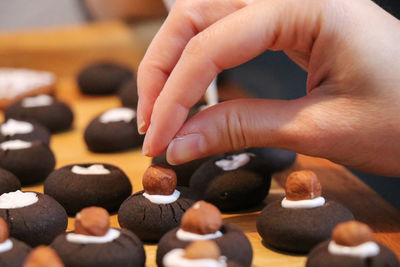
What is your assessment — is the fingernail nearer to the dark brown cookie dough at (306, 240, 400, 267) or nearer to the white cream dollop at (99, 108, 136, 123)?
the dark brown cookie dough at (306, 240, 400, 267)

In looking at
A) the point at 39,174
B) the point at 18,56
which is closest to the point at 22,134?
the point at 39,174

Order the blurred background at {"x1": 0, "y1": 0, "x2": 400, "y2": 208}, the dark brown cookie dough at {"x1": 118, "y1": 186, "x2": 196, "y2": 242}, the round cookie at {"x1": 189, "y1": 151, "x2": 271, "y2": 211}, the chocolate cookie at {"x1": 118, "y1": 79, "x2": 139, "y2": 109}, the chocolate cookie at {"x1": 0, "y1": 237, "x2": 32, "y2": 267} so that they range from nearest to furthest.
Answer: the chocolate cookie at {"x1": 0, "y1": 237, "x2": 32, "y2": 267} < the dark brown cookie dough at {"x1": 118, "y1": 186, "x2": 196, "y2": 242} < the round cookie at {"x1": 189, "y1": 151, "x2": 271, "y2": 211} < the chocolate cookie at {"x1": 118, "y1": 79, "x2": 139, "y2": 109} < the blurred background at {"x1": 0, "y1": 0, "x2": 400, "y2": 208}

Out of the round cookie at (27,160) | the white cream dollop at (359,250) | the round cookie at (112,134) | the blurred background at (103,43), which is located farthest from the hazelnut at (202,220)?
the blurred background at (103,43)

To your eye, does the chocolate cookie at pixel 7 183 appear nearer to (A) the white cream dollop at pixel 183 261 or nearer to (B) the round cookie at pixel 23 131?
(B) the round cookie at pixel 23 131

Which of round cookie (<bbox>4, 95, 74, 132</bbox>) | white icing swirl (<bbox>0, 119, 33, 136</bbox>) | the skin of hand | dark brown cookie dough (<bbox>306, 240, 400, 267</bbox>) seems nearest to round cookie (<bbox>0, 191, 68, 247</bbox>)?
the skin of hand

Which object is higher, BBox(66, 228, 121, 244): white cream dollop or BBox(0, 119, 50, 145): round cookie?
BBox(66, 228, 121, 244): white cream dollop

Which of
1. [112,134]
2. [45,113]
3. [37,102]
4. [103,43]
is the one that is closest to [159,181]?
[112,134]

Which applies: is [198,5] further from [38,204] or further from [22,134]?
[22,134]
